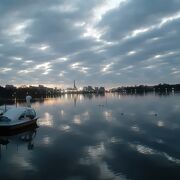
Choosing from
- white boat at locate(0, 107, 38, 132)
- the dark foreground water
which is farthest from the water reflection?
white boat at locate(0, 107, 38, 132)

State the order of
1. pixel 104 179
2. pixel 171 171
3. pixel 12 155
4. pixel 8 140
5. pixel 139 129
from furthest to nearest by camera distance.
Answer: pixel 139 129 → pixel 8 140 → pixel 12 155 → pixel 171 171 → pixel 104 179

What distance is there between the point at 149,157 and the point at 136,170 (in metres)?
5.09

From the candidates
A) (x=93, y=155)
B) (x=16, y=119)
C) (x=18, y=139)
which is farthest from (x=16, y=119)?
(x=93, y=155)

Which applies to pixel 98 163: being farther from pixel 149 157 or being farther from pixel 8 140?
pixel 8 140

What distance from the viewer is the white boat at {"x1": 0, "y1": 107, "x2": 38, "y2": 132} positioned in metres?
53.7

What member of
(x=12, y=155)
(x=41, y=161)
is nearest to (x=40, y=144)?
(x=12, y=155)

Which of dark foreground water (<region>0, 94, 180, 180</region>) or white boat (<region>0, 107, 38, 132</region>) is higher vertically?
white boat (<region>0, 107, 38, 132</region>)


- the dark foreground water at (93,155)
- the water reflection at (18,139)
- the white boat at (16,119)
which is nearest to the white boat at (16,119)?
the white boat at (16,119)

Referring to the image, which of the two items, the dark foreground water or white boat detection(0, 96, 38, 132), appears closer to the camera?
the dark foreground water

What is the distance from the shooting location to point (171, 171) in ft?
90.2

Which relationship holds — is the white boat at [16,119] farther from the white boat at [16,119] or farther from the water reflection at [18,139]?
the water reflection at [18,139]

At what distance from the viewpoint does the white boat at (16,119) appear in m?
53.7

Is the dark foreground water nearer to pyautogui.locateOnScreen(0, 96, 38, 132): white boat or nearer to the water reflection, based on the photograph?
the water reflection

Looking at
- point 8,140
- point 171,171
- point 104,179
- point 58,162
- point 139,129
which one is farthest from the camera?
point 139,129
